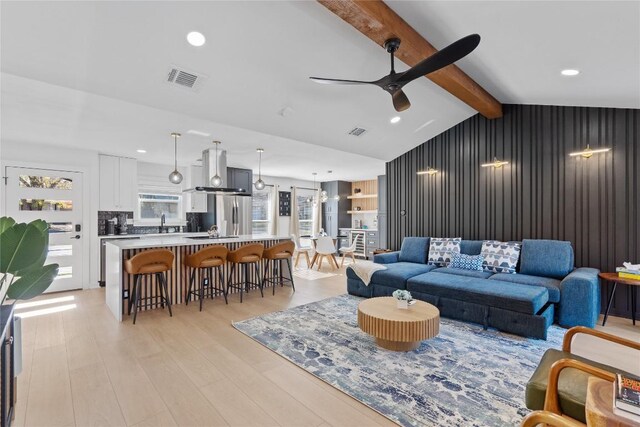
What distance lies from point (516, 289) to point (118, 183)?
6830 millimetres

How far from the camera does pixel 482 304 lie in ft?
11.3

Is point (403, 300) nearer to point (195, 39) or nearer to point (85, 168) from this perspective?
point (195, 39)

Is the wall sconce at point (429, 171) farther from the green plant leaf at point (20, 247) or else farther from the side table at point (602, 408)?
the green plant leaf at point (20, 247)

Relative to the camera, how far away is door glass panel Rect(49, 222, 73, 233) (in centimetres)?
516

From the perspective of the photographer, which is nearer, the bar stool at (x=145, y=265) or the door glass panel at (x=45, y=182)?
the bar stool at (x=145, y=265)

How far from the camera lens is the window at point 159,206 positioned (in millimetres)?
6547

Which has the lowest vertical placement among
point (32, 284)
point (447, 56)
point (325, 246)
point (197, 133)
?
point (325, 246)

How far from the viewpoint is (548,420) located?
49.6 inches

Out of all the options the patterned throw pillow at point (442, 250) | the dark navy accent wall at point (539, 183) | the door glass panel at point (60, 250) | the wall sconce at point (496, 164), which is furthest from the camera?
the door glass panel at point (60, 250)

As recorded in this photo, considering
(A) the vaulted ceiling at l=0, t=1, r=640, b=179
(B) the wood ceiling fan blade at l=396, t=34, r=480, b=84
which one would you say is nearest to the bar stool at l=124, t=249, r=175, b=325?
(A) the vaulted ceiling at l=0, t=1, r=640, b=179

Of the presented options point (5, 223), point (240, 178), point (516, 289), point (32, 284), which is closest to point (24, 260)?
point (32, 284)

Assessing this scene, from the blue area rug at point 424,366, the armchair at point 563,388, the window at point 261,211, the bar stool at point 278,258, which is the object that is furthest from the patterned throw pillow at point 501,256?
the window at point 261,211

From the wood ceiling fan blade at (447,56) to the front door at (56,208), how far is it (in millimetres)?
5894

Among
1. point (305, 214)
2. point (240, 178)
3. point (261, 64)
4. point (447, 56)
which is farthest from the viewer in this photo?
point (305, 214)
